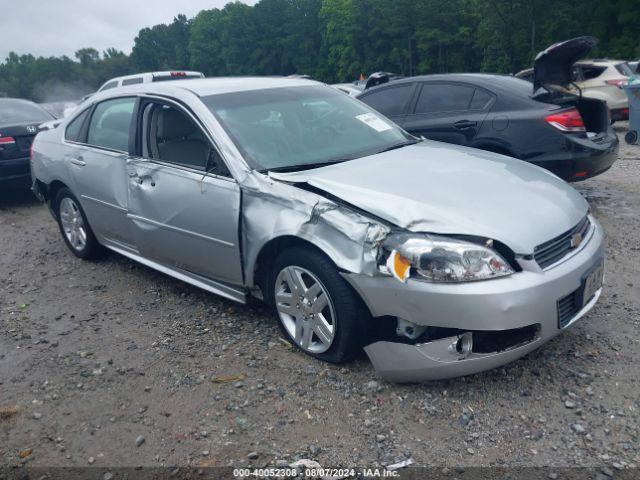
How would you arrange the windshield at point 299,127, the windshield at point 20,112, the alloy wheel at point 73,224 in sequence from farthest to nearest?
the windshield at point 20,112 < the alloy wheel at point 73,224 < the windshield at point 299,127

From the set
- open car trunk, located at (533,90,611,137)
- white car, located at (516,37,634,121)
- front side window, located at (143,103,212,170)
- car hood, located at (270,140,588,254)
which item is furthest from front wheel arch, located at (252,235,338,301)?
white car, located at (516,37,634,121)

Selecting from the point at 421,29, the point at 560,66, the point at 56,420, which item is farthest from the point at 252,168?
the point at 421,29

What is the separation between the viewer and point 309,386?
3281 millimetres

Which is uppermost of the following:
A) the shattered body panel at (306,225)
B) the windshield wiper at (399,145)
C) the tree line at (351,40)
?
the tree line at (351,40)

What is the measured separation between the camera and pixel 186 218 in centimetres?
396

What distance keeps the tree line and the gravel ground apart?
2913 cm

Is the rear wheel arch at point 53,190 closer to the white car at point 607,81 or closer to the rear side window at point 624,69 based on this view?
the white car at point 607,81

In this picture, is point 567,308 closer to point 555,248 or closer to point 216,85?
point 555,248

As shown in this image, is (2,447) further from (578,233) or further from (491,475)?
(578,233)

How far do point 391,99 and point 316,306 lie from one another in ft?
14.2

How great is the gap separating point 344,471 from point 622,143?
9.77 metres

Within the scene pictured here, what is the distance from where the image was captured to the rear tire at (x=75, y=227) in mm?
5344

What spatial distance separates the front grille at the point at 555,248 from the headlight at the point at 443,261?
0.68 ft

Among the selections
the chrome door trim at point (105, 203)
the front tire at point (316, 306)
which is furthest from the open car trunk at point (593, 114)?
the chrome door trim at point (105, 203)
